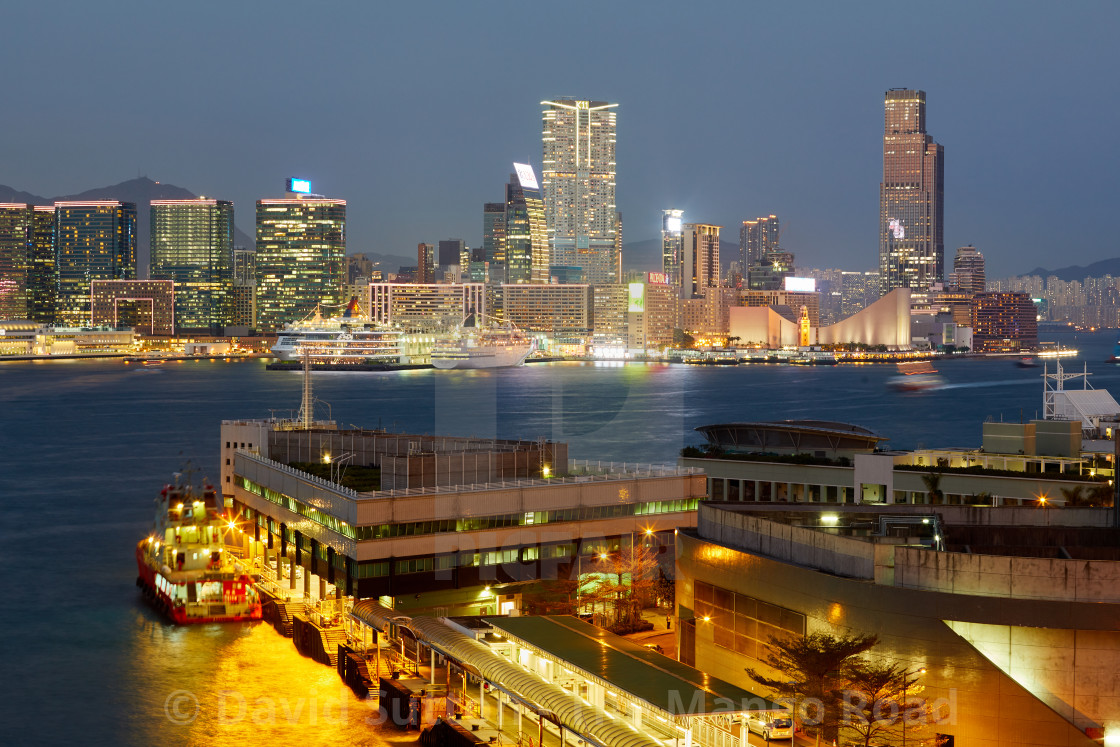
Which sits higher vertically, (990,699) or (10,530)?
(990,699)

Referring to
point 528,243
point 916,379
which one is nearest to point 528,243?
point 528,243

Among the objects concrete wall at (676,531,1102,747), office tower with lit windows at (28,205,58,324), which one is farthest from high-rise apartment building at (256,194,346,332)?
concrete wall at (676,531,1102,747)

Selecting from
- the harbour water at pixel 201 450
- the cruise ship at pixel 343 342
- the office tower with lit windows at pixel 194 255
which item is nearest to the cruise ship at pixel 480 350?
the harbour water at pixel 201 450

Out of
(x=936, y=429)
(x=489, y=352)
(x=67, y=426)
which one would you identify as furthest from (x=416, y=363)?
(x=936, y=429)

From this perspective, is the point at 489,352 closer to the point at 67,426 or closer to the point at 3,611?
the point at 67,426

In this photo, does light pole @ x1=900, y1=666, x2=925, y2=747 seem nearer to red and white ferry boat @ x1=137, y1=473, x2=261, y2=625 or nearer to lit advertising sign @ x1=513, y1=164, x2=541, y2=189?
red and white ferry boat @ x1=137, y1=473, x2=261, y2=625

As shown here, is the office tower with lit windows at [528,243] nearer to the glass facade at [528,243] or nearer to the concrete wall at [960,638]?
the glass facade at [528,243]
